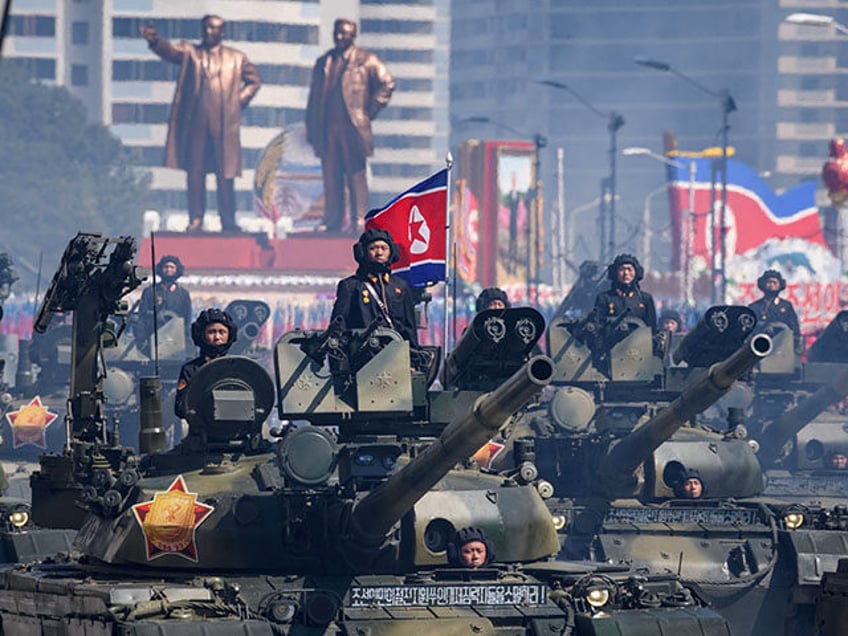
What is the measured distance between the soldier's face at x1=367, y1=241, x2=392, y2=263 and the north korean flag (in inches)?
241

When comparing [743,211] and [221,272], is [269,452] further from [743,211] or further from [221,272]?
[221,272]

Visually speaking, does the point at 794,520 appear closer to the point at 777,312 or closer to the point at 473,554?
the point at 473,554

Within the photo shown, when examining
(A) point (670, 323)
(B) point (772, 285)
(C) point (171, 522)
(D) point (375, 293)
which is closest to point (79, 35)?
(B) point (772, 285)

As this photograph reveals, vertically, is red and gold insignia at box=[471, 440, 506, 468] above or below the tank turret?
below

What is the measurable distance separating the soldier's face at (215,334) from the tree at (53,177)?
119875 millimetres

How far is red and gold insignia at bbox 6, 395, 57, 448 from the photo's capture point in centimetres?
4494

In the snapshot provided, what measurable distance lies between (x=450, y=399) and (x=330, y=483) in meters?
1.45

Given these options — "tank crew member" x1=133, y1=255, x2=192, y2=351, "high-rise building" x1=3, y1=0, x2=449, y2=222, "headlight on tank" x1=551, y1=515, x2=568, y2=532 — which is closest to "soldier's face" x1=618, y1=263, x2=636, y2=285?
"headlight on tank" x1=551, y1=515, x2=568, y2=532

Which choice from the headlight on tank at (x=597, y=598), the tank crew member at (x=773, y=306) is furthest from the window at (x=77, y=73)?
the headlight on tank at (x=597, y=598)

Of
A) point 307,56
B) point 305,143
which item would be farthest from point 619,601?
point 307,56

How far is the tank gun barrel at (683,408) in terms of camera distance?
87.6 ft

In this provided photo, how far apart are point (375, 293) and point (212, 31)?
105 metres

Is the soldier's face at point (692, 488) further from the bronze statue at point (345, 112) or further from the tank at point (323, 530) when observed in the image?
the bronze statue at point (345, 112)

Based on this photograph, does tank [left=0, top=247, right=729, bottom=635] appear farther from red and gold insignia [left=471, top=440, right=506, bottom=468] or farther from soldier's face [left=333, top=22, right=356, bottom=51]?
soldier's face [left=333, top=22, right=356, bottom=51]
